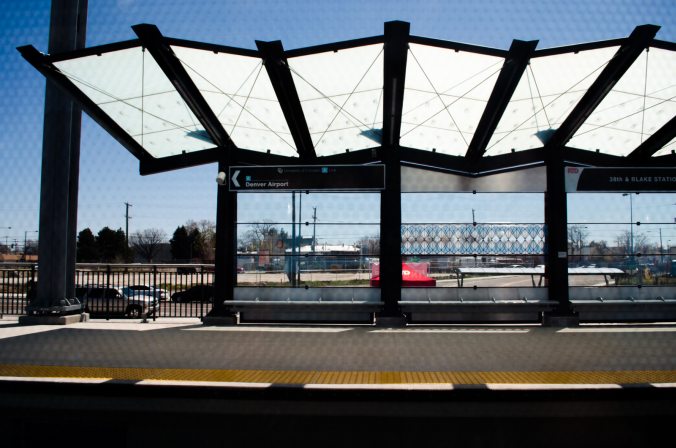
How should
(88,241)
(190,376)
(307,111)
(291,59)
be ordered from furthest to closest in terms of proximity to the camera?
(88,241), (307,111), (291,59), (190,376)

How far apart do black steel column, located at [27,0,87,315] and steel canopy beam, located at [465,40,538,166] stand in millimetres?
7271

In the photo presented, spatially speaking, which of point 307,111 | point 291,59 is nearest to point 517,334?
point 307,111

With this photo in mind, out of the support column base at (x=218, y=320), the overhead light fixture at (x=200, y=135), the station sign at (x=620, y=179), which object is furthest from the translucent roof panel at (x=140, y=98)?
the station sign at (x=620, y=179)

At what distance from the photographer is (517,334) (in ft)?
23.3

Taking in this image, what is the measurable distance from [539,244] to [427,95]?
3533 mm

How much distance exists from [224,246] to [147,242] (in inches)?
516

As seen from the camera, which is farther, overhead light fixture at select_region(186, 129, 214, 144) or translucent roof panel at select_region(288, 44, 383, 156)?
overhead light fixture at select_region(186, 129, 214, 144)

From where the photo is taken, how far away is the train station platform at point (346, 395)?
12.3 feet

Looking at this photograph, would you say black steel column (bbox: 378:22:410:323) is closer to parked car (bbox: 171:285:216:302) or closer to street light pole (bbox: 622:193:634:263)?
parked car (bbox: 171:285:216:302)

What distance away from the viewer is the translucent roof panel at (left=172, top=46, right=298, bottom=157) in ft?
21.9

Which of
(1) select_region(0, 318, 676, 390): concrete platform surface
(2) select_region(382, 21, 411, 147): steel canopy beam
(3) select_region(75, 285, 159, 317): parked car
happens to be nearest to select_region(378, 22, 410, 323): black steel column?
(2) select_region(382, 21, 411, 147): steel canopy beam

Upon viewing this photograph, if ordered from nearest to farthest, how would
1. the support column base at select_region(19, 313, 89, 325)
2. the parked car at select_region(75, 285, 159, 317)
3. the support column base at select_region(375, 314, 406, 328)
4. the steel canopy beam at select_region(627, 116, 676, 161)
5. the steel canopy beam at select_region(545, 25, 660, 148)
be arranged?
the steel canopy beam at select_region(545, 25, 660, 148)
the steel canopy beam at select_region(627, 116, 676, 161)
the support column base at select_region(19, 313, 89, 325)
the support column base at select_region(375, 314, 406, 328)
the parked car at select_region(75, 285, 159, 317)

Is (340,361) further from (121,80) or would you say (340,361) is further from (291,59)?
(121,80)

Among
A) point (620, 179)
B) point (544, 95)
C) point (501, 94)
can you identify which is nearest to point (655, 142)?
point (620, 179)
